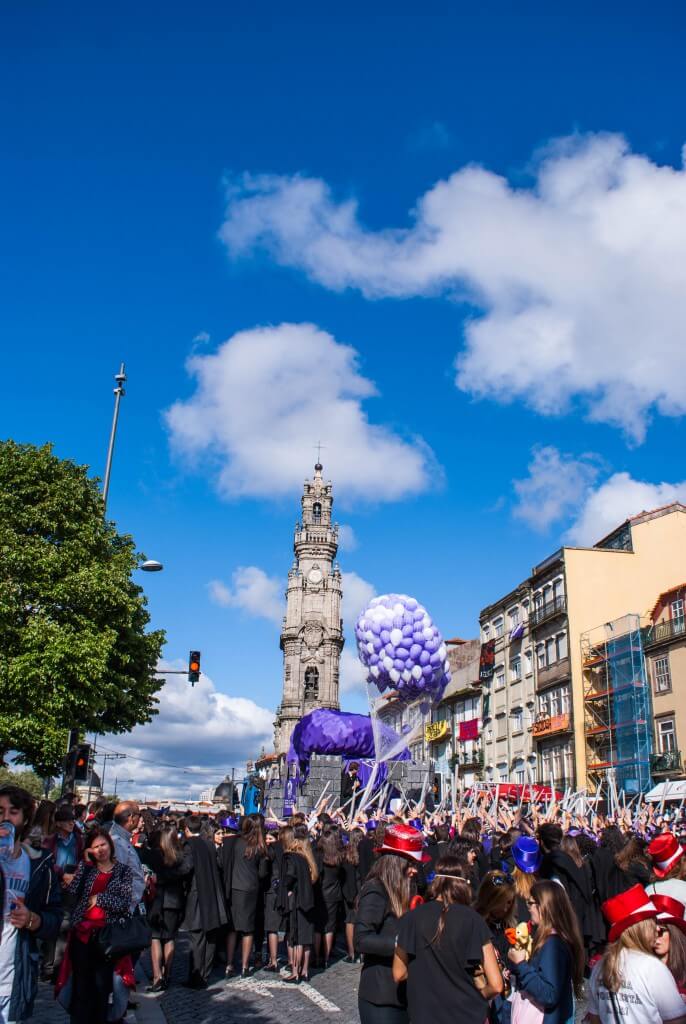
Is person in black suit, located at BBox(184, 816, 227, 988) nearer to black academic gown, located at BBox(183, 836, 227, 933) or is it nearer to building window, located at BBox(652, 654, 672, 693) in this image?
black academic gown, located at BBox(183, 836, 227, 933)

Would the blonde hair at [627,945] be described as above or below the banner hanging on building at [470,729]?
below

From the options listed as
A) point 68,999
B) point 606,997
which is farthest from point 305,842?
point 606,997

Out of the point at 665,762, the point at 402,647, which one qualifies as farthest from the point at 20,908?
the point at 665,762

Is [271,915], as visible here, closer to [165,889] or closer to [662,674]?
[165,889]

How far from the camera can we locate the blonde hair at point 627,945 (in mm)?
3982

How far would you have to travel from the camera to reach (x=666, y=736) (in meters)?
38.9

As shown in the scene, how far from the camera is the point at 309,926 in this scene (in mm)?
10633

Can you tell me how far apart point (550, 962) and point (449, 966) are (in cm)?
70

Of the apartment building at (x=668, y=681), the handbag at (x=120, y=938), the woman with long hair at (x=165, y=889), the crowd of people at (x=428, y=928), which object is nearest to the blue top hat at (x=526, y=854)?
the crowd of people at (x=428, y=928)

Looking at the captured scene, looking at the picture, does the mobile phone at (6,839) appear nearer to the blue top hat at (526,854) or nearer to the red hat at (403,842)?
the red hat at (403,842)

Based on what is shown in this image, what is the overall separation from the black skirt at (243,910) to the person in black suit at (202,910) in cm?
28

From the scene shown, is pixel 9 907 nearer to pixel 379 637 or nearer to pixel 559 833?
pixel 559 833

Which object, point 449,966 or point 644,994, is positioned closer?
point 644,994

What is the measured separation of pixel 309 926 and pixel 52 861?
6.35 m
